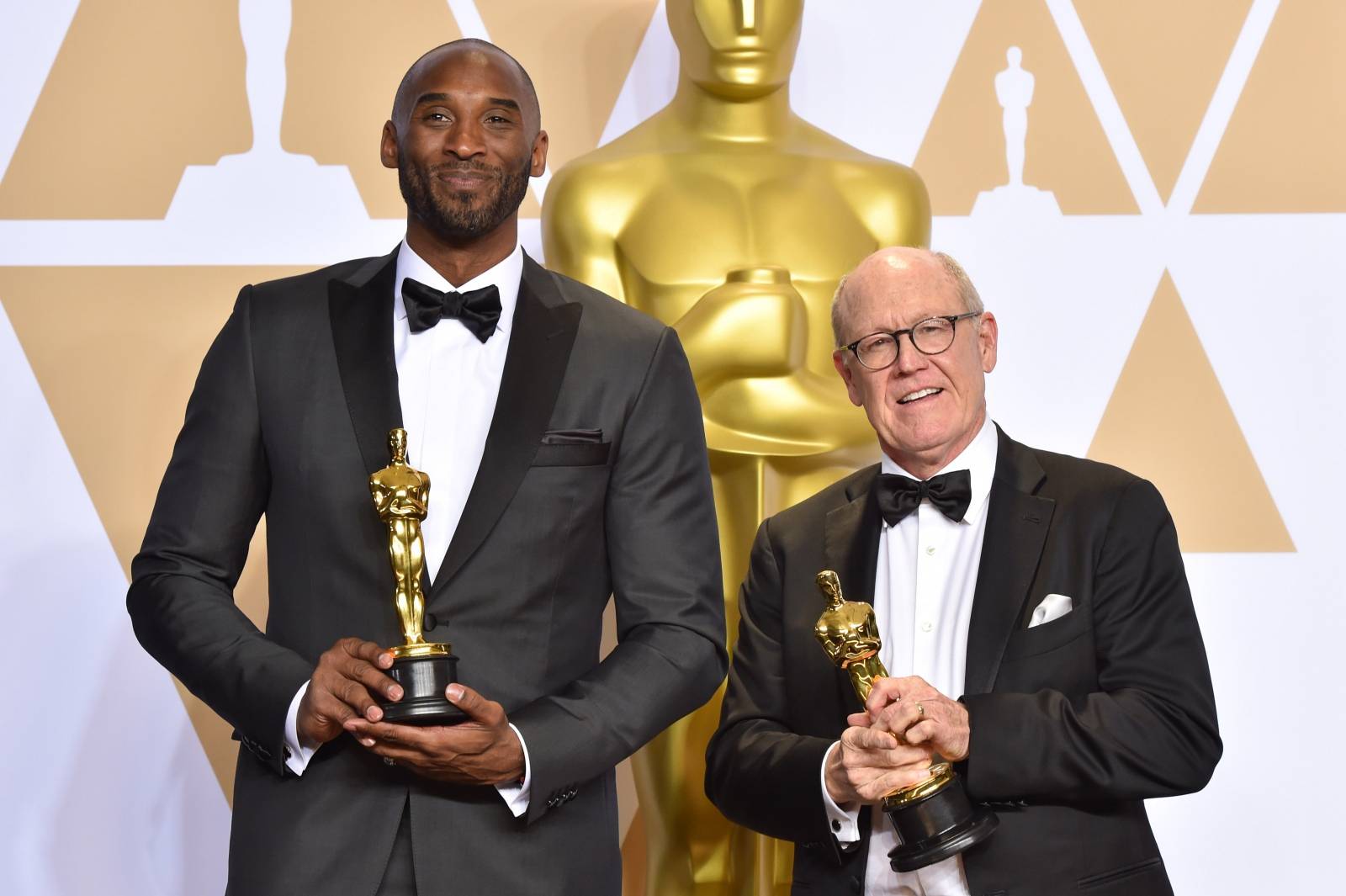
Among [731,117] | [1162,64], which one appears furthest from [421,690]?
[1162,64]

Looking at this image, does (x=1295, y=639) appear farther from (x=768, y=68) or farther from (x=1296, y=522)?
(x=768, y=68)

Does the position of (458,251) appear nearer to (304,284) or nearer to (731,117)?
(304,284)

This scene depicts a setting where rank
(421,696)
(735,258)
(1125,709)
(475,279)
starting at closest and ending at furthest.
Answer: (421,696)
(1125,709)
(475,279)
(735,258)

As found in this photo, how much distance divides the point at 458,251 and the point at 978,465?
856mm

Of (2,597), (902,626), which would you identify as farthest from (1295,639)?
(2,597)

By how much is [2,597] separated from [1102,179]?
303cm

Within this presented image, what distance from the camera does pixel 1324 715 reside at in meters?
4.34

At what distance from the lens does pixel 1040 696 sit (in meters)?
2.31

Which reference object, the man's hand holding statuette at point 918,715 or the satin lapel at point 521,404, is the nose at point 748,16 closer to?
the satin lapel at point 521,404

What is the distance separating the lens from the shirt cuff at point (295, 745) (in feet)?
7.20

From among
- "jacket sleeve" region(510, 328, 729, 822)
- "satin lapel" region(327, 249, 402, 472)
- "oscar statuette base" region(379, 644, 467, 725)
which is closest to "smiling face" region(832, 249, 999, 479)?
"jacket sleeve" region(510, 328, 729, 822)

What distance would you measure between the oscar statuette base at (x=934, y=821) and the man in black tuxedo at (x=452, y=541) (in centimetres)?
34

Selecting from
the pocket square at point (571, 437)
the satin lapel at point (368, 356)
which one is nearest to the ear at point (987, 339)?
the pocket square at point (571, 437)

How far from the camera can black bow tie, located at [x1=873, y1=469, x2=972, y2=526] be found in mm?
2520
